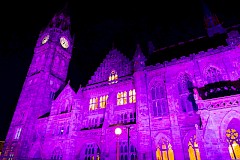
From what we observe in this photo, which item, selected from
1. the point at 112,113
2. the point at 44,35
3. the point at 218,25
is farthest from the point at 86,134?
the point at 44,35

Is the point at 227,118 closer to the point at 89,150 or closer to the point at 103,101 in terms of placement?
the point at 103,101

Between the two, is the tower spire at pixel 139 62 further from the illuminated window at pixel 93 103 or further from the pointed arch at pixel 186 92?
the illuminated window at pixel 93 103

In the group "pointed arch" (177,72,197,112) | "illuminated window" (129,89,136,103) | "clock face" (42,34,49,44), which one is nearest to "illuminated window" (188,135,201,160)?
"pointed arch" (177,72,197,112)

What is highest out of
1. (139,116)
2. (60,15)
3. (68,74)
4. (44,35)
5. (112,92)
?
(60,15)

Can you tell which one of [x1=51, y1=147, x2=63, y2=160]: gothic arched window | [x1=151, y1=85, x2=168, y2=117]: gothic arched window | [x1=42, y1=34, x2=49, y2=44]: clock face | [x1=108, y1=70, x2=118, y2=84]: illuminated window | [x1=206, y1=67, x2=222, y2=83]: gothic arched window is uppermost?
[x1=42, y1=34, x2=49, y2=44]: clock face

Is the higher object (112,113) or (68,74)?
(68,74)

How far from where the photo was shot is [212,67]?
22891mm

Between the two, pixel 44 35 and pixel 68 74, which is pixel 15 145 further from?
pixel 44 35

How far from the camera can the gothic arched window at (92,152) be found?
1006 inches

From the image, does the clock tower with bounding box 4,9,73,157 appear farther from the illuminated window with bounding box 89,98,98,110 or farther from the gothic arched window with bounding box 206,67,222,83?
the gothic arched window with bounding box 206,67,222,83

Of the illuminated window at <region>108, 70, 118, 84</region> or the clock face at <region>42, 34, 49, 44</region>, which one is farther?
the clock face at <region>42, 34, 49, 44</region>

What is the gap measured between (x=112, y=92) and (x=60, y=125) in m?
11.6

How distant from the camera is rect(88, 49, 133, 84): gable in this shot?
102 feet

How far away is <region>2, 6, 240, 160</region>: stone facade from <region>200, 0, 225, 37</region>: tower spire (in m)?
9.49
